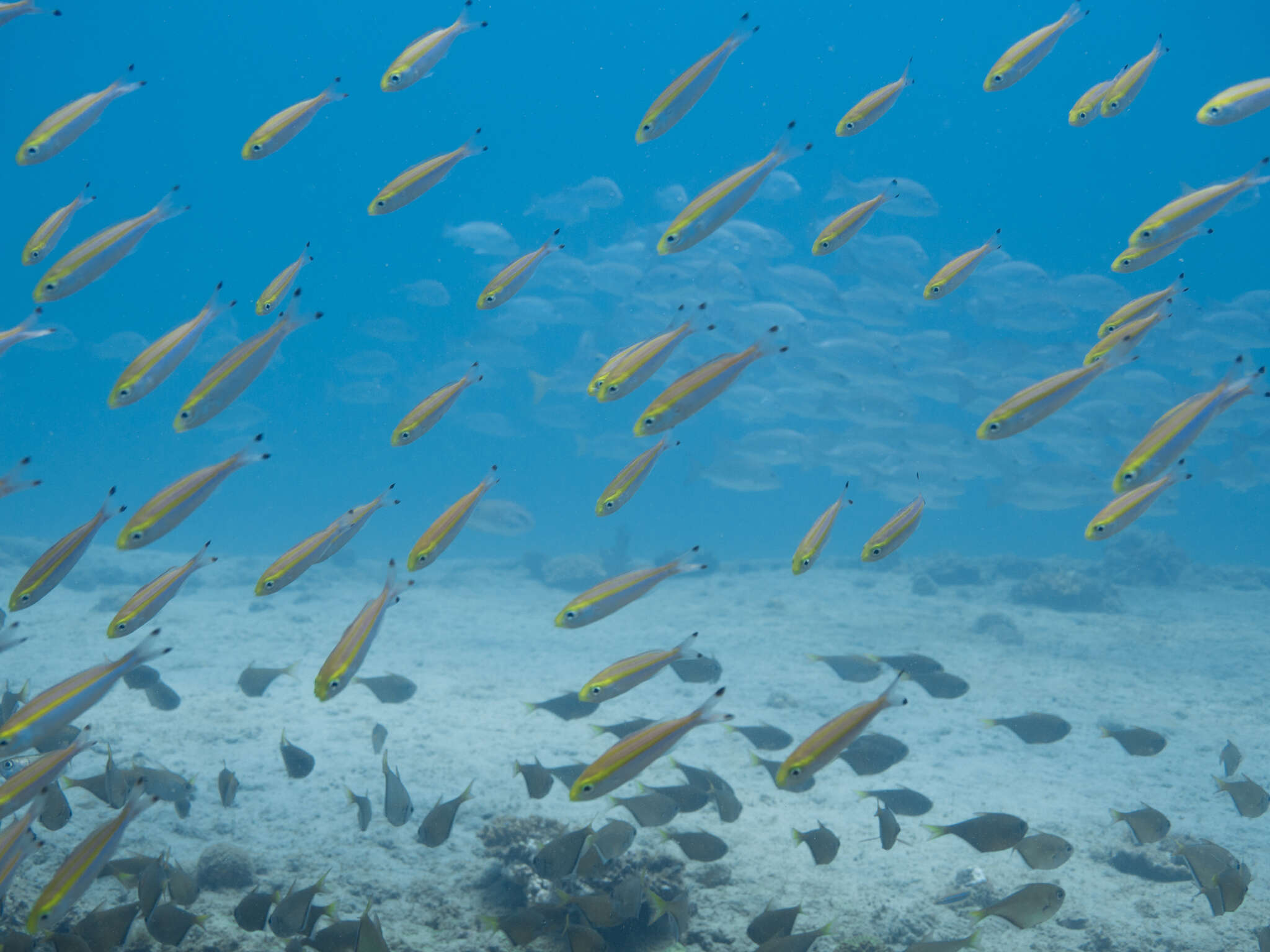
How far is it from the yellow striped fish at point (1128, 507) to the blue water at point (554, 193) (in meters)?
17.4

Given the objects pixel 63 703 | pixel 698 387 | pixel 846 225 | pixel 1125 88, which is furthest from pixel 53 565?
pixel 1125 88

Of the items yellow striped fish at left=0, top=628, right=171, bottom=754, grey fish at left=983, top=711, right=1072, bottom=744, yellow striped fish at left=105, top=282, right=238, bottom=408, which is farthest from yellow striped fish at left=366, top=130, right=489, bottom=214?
grey fish at left=983, top=711, right=1072, bottom=744

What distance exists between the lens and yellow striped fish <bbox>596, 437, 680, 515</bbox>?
10.4 feet

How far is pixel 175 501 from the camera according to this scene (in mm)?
2873

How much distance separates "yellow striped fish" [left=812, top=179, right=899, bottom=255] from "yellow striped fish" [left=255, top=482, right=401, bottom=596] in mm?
2752

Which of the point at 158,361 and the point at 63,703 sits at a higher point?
the point at 158,361

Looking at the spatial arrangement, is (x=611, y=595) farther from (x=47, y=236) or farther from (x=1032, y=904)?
(x=47, y=236)

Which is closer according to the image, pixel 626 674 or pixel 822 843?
pixel 626 674

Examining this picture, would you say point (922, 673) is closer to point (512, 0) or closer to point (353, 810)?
point (353, 810)

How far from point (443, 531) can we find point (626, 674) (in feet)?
3.45

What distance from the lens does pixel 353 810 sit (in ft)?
16.2

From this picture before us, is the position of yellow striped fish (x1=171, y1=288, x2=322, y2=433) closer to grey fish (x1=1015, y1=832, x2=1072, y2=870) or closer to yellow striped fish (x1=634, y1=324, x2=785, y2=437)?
yellow striped fish (x1=634, y1=324, x2=785, y2=437)

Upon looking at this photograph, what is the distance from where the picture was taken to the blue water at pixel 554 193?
35.9 m

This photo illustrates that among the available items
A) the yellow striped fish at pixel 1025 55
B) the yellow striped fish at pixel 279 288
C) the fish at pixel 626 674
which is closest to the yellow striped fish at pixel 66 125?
the yellow striped fish at pixel 279 288
